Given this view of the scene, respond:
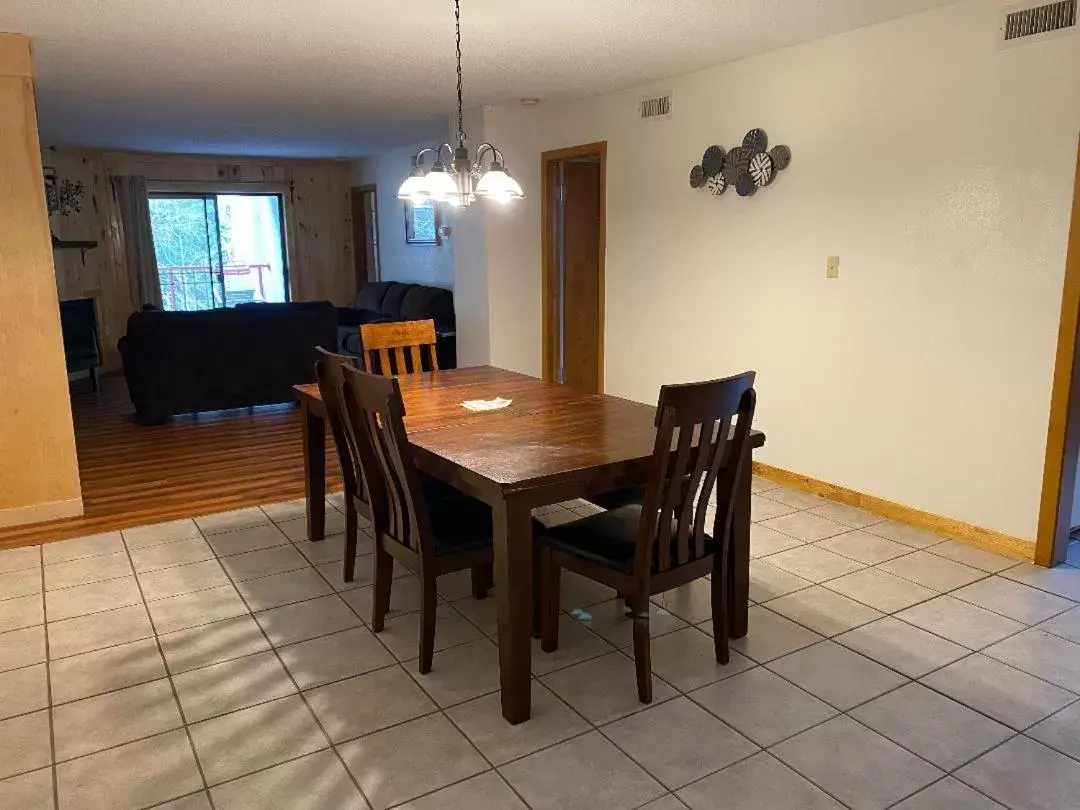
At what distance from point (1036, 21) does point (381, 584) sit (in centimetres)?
319

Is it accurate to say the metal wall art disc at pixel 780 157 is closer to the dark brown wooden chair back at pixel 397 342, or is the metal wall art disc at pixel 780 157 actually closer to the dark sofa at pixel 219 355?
the dark brown wooden chair back at pixel 397 342

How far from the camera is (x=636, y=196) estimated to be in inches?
201

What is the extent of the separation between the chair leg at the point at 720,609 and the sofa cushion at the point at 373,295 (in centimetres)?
650

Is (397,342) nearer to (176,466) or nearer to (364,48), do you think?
(364,48)

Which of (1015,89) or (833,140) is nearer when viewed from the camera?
(1015,89)

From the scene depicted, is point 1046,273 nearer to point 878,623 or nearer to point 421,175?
point 878,623

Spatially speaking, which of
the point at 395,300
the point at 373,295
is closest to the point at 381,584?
the point at 395,300

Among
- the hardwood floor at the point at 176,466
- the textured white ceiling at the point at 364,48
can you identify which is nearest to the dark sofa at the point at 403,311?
the hardwood floor at the point at 176,466

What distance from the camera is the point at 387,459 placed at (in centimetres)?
245

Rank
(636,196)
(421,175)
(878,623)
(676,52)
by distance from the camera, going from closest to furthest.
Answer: (878,623) → (421,175) → (676,52) → (636,196)

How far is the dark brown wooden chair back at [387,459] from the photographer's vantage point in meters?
2.30

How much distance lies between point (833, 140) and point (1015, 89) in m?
0.84

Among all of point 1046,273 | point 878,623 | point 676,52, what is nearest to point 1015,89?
point 1046,273

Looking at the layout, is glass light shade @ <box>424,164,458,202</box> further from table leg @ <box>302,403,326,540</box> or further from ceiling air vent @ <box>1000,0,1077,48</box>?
ceiling air vent @ <box>1000,0,1077,48</box>
